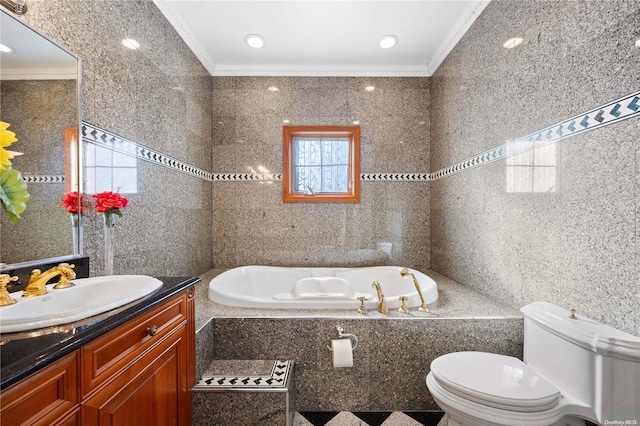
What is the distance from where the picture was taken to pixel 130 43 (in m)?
1.68

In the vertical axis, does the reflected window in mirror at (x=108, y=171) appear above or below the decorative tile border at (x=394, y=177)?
below

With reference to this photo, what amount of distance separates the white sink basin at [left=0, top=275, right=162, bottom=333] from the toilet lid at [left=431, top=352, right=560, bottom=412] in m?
1.26

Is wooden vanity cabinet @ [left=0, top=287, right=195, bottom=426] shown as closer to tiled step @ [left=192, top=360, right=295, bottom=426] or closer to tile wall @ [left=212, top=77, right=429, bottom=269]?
tiled step @ [left=192, top=360, right=295, bottom=426]

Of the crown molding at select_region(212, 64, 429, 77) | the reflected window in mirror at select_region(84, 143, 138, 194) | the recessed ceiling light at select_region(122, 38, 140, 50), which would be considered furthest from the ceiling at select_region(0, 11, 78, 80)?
the crown molding at select_region(212, 64, 429, 77)

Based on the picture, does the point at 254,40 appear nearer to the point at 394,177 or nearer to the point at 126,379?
the point at 394,177

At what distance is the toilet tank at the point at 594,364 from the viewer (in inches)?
40.8

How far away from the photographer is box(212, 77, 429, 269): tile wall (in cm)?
292

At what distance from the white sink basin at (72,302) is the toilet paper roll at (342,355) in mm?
937

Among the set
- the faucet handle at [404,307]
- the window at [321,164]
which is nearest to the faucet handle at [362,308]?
the faucet handle at [404,307]

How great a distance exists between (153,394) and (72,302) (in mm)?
438

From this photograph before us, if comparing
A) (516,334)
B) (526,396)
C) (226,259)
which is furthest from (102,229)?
(516,334)

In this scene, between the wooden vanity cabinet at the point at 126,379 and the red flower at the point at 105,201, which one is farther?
the red flower at the point at 105,201

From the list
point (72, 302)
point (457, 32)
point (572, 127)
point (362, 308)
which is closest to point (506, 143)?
point (572, 127)

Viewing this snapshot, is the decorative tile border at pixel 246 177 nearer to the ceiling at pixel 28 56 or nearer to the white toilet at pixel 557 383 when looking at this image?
the ceiling at pixel 28 56
